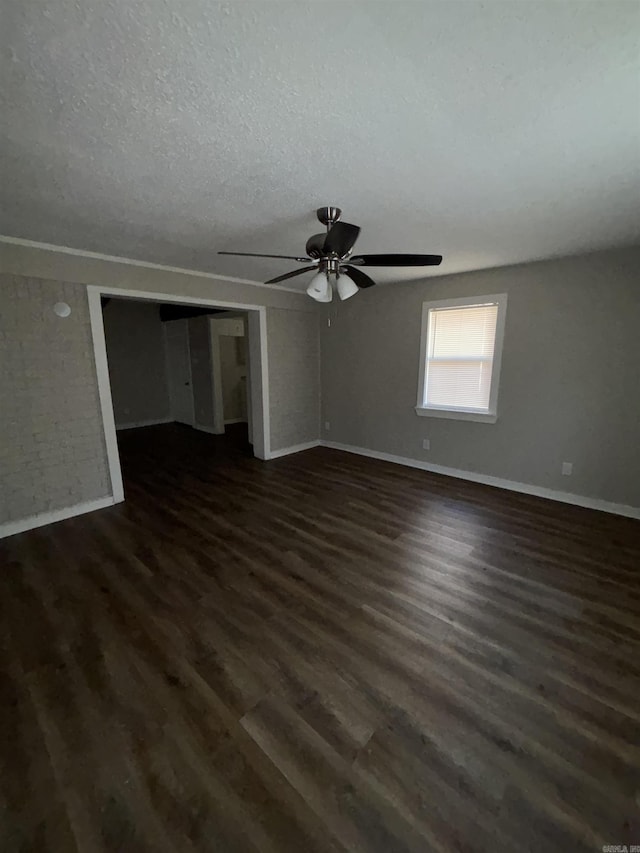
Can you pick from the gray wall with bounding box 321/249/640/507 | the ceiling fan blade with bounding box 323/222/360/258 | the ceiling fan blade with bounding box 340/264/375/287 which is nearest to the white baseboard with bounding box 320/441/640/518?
the gray wall with bounding box 321/249/640/507

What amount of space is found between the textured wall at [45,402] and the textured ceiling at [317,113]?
79cm

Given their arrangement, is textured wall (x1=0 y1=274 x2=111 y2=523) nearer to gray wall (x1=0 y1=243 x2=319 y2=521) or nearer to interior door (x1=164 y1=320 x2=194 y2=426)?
gray wall (x1=0 y1=243 x2=319 y2=521)

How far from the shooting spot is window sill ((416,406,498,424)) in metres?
4.07

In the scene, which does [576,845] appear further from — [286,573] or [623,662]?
[286,573]

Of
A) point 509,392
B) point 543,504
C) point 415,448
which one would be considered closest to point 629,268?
point 509,392

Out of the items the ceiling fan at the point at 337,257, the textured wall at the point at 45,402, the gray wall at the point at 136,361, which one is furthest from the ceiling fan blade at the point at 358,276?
the gray wall at the point at 136,361

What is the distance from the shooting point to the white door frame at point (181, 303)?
3.40m

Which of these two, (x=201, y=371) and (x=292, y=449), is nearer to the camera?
(x=292, y=449)

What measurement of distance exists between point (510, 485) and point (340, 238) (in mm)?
3363

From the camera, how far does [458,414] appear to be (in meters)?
Answer: 4.30

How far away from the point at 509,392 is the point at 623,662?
2.69 m

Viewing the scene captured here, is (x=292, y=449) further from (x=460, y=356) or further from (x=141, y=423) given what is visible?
(x=141, y=423)

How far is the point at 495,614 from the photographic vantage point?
212 centimetres

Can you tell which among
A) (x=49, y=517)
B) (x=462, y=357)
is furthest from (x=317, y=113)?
(x=49, y=517)
